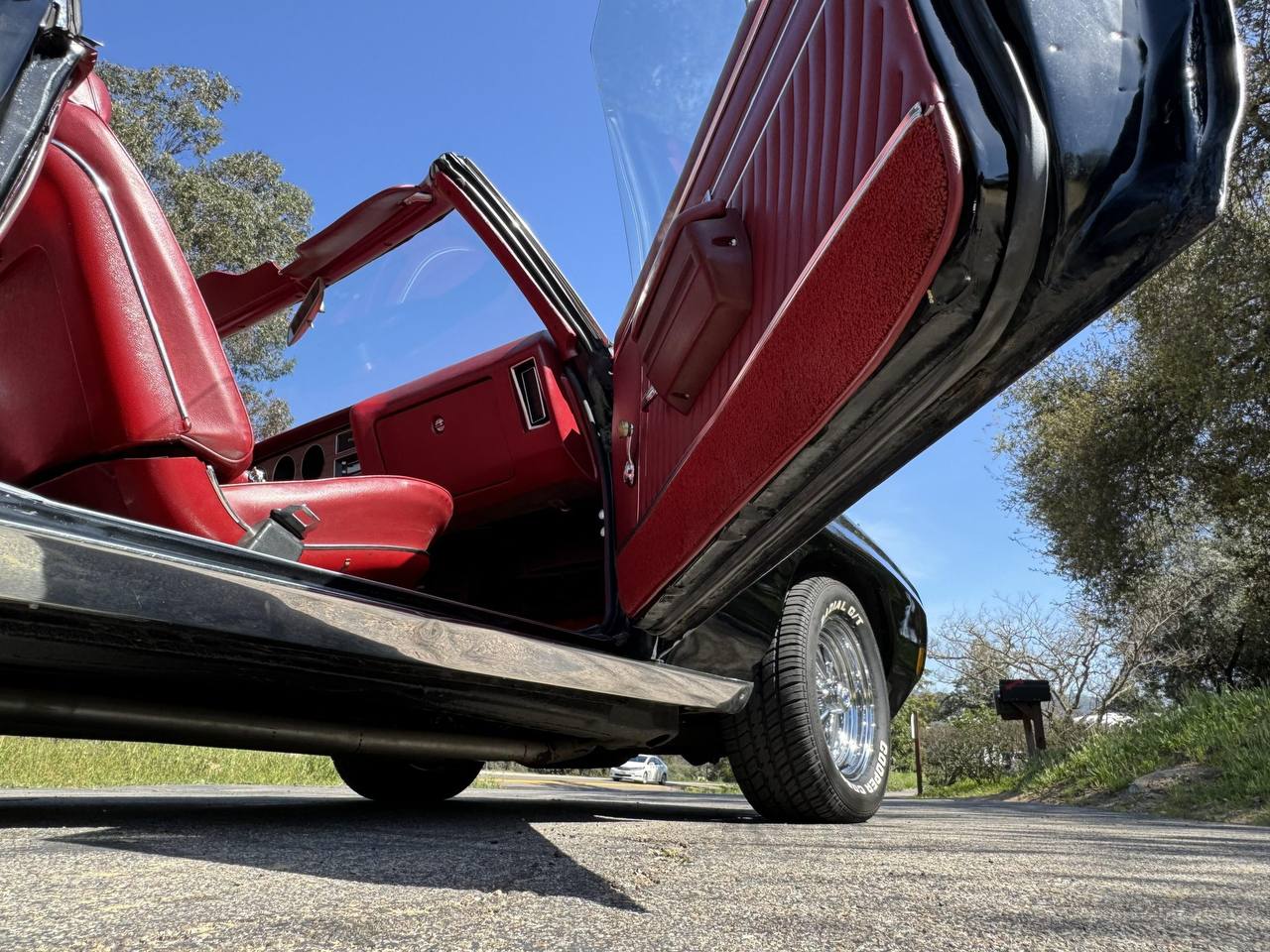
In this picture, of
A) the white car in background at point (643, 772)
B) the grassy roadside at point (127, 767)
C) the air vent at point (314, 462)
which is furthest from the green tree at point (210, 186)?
the white car in background at point (643, 772)

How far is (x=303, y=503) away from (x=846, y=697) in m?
1.90

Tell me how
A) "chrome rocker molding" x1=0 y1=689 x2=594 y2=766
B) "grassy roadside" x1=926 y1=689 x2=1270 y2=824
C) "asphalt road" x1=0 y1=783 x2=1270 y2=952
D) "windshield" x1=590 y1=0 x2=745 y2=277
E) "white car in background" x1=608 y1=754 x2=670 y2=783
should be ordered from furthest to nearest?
"white car in background" x1=608 y1=754 x2=670 y2=783 → "grassy roadside" x1=926 y1=689 x2=1270 y2=824 → "windshield" x1=590 y1=0 x2=745 y2=277 → "chrome rocker molding" x1=0 y1=689 x2=594 y2=766 → "asphalt road" x1=0 y1=783 x2=1270 y2=952

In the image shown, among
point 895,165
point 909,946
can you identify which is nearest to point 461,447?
point 895,165

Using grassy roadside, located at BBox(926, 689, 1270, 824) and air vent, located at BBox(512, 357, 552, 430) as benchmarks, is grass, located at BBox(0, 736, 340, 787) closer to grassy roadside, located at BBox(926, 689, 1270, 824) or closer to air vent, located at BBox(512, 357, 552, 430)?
air vent, located at BBox(512, 357, 552, 430)

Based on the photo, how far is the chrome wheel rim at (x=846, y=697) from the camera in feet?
8.89

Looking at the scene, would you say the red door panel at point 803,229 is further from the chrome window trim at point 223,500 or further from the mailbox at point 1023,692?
the mailbox at point 1023,692

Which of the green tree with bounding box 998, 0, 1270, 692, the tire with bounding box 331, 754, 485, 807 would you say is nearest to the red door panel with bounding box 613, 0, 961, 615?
the tire with bounding box 331, 754, 485, 807

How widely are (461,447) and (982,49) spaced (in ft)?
6.17

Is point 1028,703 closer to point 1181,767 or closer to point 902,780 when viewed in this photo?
point 1181,767

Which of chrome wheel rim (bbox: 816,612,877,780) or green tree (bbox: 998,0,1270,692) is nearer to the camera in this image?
chrome wheel rim (bbox: 816,612,877,780)

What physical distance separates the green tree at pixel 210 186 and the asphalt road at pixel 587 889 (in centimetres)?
998

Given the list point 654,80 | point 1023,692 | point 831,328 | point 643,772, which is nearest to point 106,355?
point 831,328

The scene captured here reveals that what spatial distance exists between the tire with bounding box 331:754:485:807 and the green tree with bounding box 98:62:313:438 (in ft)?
27.9

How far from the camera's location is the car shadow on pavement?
1225 mm
